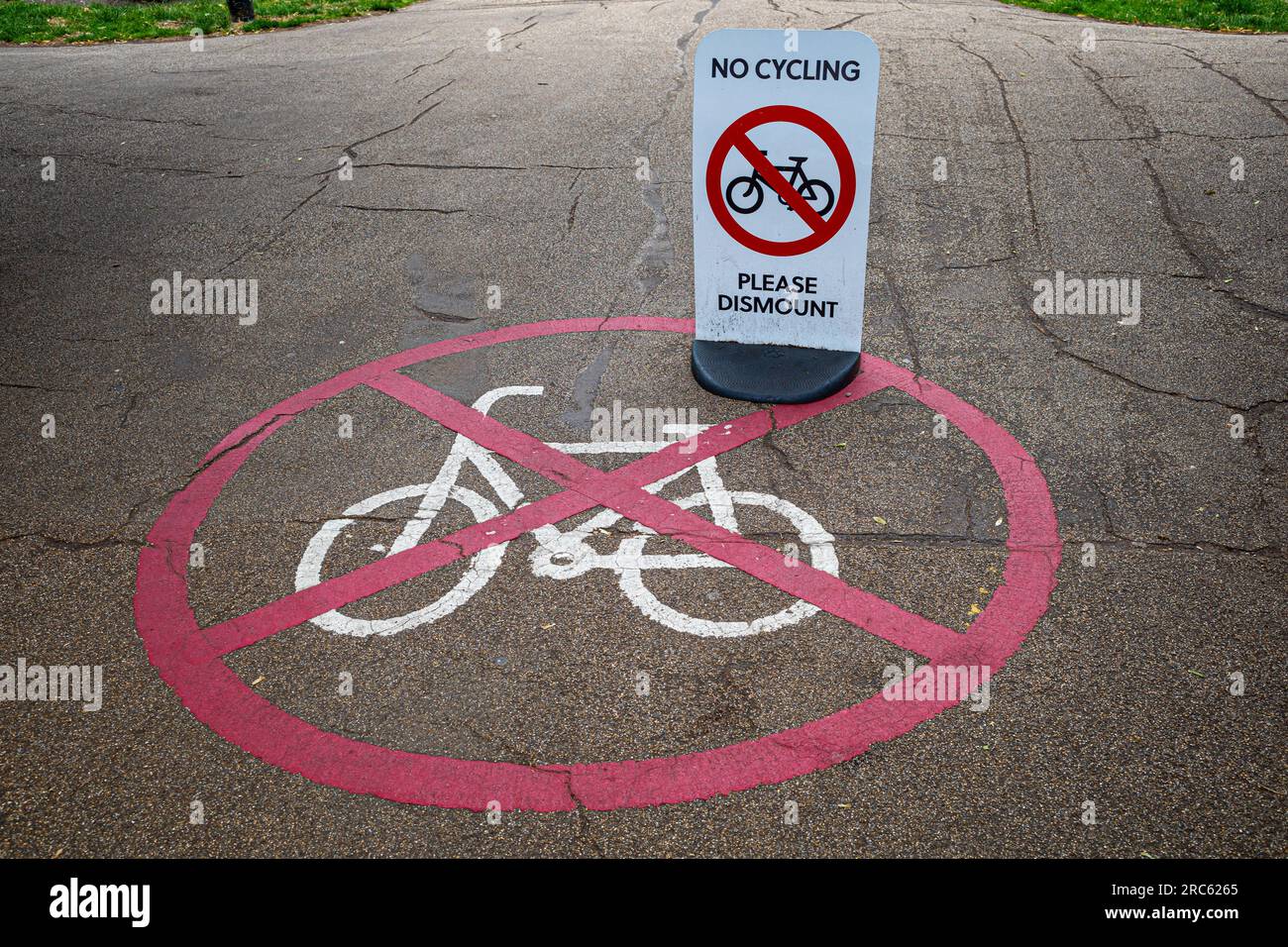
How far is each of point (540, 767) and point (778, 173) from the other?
3.26 m

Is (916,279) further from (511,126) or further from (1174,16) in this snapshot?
(1174,16)

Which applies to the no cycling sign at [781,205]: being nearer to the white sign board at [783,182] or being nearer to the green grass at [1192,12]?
the white sign board at [783,182]

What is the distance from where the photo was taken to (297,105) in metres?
10.9

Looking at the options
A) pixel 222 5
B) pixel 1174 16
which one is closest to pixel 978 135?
pixel 1174 16

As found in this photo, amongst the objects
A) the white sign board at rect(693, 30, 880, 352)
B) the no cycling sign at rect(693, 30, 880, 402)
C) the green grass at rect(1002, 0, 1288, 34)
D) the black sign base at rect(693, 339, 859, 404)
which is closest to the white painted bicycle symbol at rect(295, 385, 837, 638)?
the black sign base at rect(693, 339, 859, 404)

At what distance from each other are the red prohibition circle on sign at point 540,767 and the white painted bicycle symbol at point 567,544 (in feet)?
0.43

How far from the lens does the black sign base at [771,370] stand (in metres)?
5.33

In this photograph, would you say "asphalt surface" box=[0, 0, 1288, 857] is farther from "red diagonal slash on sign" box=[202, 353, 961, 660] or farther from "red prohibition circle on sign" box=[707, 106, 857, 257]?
"red prohibition circle on sign" box=[707, 106, 857, 257]

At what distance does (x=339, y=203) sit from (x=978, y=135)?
572 centimetres

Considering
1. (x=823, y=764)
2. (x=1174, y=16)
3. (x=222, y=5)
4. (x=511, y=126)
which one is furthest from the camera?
(x=222, y=5)

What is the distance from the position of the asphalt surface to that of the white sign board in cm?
57

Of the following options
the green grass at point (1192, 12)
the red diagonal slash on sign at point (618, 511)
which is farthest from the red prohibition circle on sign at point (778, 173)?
the green grass at point (1192, 12)

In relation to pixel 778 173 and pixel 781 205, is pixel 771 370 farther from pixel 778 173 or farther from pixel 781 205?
pixel 778 173

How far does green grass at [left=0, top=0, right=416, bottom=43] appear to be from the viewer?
1536cm
